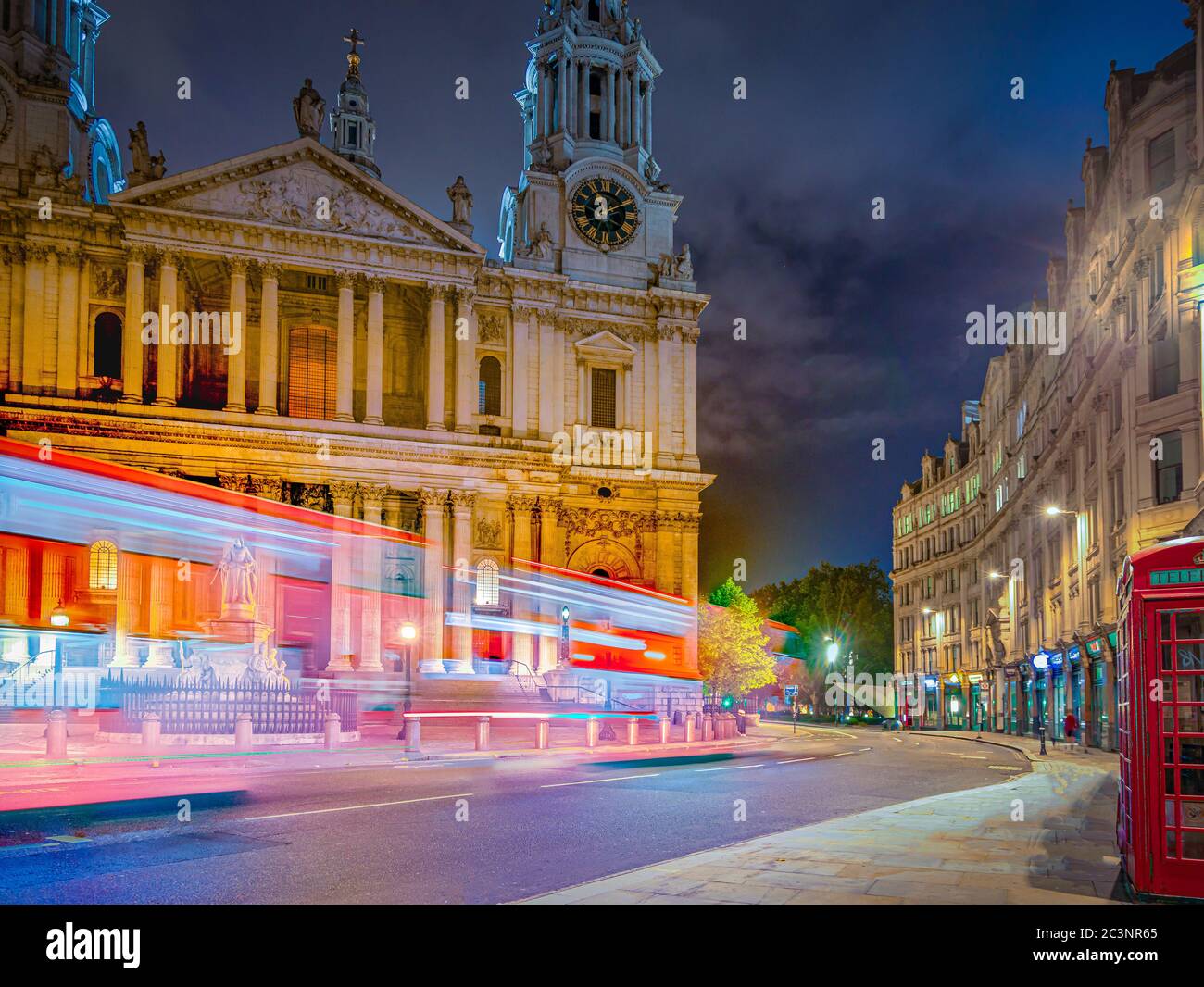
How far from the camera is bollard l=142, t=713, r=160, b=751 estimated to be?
23.3 metres

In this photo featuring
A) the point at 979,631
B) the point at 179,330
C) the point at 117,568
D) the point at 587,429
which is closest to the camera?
the point at 117,568

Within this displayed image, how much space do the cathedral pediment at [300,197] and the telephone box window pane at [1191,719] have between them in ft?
160

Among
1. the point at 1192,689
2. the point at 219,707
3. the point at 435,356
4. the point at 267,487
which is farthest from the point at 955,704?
the point at 1192,689

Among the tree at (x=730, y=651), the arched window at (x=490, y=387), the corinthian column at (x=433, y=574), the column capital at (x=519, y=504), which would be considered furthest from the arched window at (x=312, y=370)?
the tree at (x=730, y=651)

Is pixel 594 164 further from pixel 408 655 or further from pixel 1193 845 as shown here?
pixel 1193 845

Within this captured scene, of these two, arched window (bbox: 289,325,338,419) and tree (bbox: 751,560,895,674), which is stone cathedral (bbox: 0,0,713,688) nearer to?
arched window (bbox: 289,325,338,419)

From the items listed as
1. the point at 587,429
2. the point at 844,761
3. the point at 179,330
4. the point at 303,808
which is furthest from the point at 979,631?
the point at 303,808

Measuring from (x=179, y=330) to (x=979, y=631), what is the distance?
50408 millimetres

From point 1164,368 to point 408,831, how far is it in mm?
25137

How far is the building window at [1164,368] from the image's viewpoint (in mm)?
29250

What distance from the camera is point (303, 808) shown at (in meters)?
15.2

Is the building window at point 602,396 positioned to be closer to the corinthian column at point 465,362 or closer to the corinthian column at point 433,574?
the corinthian column at point 465,362

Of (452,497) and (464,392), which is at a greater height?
(464,392)
